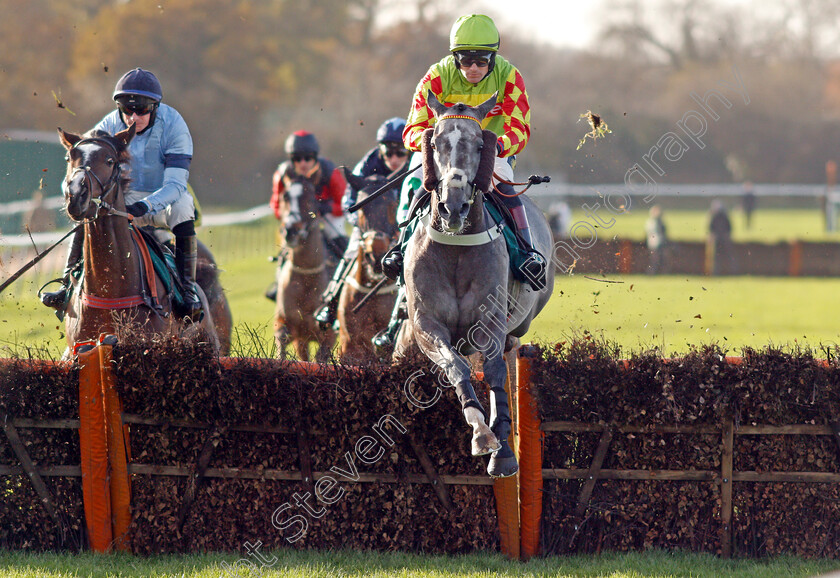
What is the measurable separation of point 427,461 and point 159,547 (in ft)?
4.84

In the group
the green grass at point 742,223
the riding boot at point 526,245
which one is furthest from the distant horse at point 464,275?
the green grass at point 742,223

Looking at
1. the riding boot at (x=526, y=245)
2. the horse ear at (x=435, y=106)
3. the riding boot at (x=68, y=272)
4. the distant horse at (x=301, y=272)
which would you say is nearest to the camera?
the horse ear at (x=435, y=106)

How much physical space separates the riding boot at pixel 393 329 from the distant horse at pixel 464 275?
0.84 metres

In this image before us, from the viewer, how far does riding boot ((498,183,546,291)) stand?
554 centimetres

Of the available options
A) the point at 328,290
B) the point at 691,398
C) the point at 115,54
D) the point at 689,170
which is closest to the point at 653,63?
the point at 689,170

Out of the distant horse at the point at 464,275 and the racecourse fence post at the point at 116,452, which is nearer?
the distant horse at the point at 464,275

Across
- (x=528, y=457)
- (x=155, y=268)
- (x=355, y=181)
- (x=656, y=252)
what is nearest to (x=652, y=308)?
(x=656, y=252)

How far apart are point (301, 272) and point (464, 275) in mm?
4269

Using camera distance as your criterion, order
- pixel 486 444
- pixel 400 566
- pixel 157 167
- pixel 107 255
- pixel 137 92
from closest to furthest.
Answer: pixel 486 444 → pixel 400 566 → pixel 107 255 → pixel 137 92 → pixel 157 167

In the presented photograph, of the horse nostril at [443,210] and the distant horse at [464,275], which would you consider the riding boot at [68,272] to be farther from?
the horse nostril at [443,210]

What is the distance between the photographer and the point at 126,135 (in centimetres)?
596

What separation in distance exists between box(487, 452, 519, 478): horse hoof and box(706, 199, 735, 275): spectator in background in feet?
63.4

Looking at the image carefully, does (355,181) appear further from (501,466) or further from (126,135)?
(501,466)

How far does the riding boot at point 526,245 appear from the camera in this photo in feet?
18.2
